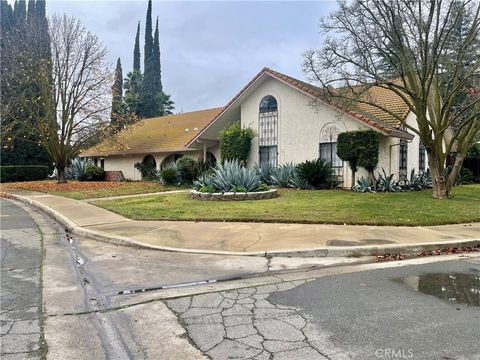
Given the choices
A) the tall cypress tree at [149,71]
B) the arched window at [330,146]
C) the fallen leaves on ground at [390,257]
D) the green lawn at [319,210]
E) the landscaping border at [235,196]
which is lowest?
the fallen leaves on ground at [390,257]

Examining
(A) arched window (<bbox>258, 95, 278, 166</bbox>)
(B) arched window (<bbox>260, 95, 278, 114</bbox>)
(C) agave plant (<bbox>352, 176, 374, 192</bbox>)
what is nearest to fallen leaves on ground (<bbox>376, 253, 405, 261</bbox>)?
(C) agave plant (<bbox>352, 176, 374, 192</bbox>)

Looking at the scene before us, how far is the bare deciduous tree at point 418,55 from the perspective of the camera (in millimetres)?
14889

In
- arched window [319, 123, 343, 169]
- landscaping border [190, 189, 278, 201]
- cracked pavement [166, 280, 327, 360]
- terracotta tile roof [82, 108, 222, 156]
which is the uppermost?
terracotta tile roof [82, 108, 222, 156]

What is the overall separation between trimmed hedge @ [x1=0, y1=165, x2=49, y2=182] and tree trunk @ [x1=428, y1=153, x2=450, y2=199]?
32563mm

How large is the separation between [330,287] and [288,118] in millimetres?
17005

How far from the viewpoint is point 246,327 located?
4188mm

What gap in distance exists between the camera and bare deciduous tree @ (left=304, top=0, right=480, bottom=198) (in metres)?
14.9

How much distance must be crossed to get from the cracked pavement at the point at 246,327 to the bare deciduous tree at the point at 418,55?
513 inches

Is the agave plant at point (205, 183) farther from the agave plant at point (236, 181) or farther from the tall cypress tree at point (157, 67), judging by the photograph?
the tall cypress tree at point (157, 67)

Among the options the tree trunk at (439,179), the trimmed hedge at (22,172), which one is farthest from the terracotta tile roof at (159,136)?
the tree trunk at (439,179)

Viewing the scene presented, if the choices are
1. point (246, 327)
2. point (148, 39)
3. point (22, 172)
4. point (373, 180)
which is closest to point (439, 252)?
point (246, 327)

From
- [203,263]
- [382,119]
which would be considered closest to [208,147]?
[382,119]

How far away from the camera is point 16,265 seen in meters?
6.98

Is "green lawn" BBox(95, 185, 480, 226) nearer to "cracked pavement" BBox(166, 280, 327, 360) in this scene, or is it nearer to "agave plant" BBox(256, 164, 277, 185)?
"agave plant" BBox(256, 164, 277, 185)
